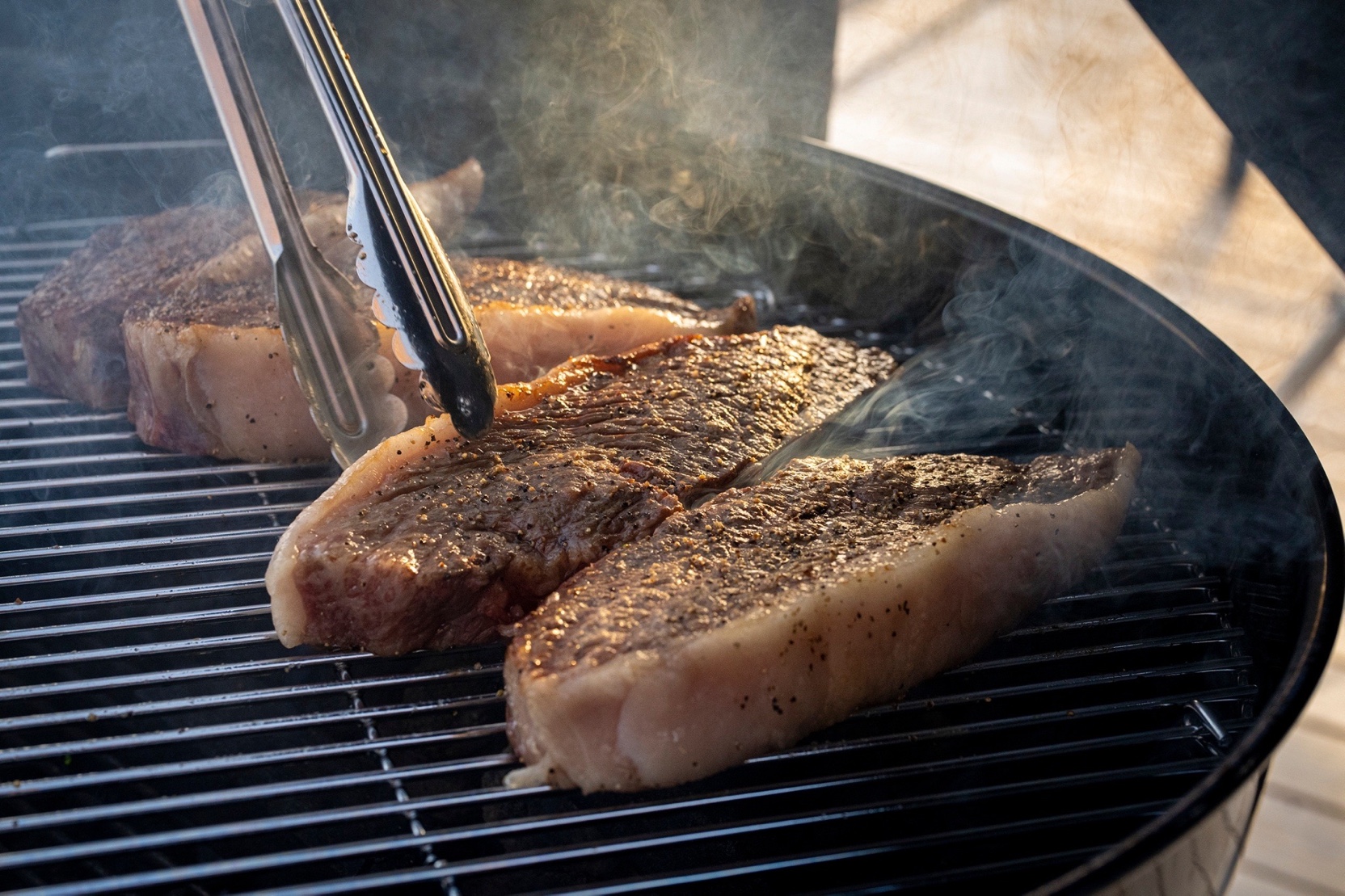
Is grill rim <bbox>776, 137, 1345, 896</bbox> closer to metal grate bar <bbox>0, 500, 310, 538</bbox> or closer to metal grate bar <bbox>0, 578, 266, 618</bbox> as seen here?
metal grate bar <bbox>0, 578, 266, 618</bbox>

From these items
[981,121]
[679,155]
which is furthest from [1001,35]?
[679,155]

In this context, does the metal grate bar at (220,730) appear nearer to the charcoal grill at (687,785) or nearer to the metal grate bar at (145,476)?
the charcoal grill at (687,785)

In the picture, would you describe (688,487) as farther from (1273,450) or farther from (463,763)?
(1273,450)

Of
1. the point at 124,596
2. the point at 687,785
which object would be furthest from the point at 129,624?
the point at 687,785

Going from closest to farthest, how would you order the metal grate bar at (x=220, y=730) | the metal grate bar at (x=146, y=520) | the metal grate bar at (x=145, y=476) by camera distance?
the metal grate bar at (x=220, y=730) → the metal grate bar at (x=146, y=520) → the metal grate bar at (x=145, y=476)

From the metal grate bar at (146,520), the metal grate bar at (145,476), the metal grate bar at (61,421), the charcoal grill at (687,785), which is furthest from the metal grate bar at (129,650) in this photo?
the metal grate bar at (61,421)

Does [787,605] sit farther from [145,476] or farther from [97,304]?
[97,304]

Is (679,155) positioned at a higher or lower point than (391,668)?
higher
